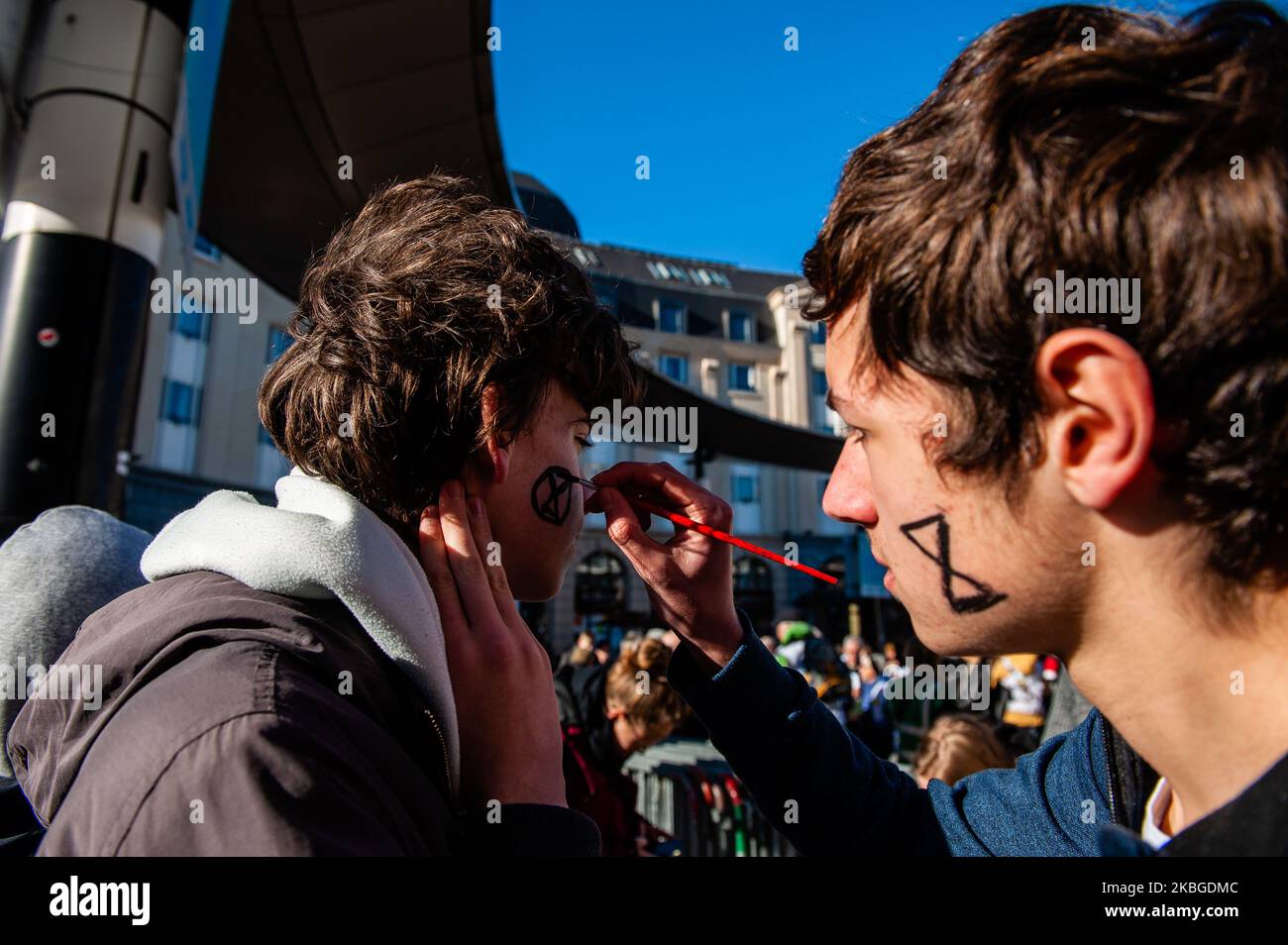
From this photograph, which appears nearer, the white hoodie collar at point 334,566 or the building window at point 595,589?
the white hoodie collar at point 334,566

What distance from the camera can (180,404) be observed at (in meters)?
21.1

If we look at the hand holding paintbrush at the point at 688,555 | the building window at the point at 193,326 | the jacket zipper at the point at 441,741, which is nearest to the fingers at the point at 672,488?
the hand holding paintbrush at the point at 688,555

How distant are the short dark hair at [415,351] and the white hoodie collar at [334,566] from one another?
27cm

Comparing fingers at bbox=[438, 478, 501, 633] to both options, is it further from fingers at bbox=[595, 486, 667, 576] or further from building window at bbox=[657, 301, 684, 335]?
building window at bbox=[657, 301, 684, 335]

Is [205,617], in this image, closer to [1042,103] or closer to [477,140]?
[1042,103]

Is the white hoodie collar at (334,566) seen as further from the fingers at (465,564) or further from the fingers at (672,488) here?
the fingers at (672,488)

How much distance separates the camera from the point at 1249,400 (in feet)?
3.14

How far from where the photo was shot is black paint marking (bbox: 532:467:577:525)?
1711 mm

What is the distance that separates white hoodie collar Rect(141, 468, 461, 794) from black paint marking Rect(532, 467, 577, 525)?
0.46 m

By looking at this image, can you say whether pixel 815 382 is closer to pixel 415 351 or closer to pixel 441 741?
pixel 415 351

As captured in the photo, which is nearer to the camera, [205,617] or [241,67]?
[205,617]

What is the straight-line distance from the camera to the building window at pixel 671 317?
A: 1375 inches

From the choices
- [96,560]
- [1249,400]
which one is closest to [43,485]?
[96,560]
